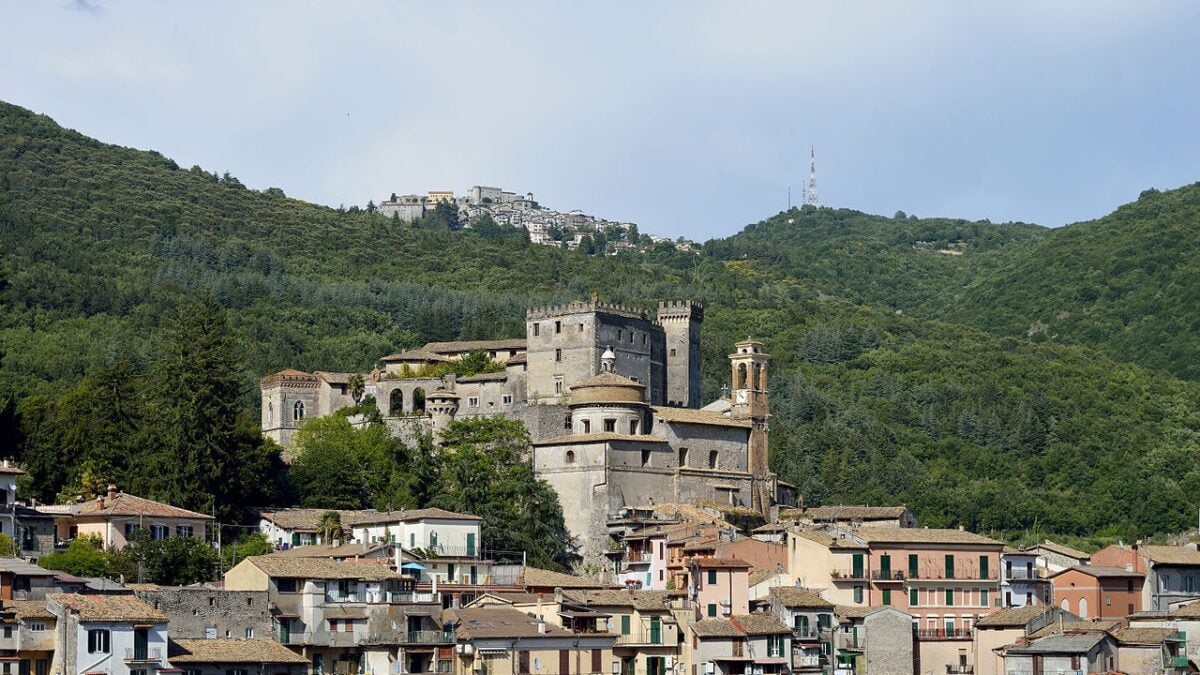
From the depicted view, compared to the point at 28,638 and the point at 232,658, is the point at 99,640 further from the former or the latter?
the point at 232,658

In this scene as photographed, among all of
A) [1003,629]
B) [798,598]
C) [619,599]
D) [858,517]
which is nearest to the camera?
[619,599]

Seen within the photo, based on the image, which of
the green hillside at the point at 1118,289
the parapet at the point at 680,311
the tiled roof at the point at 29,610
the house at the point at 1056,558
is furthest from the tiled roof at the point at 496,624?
the green hillside at the point at 1118,289

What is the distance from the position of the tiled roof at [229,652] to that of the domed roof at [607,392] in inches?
1087

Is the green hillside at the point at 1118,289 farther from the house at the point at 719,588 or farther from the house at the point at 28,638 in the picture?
the house at the point at 28,638

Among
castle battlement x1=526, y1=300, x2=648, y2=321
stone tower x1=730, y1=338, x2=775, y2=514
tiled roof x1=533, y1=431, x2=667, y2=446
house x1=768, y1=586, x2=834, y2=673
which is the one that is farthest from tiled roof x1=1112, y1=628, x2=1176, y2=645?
castle battlement x1=526, y1=300, x2=648, y2=321

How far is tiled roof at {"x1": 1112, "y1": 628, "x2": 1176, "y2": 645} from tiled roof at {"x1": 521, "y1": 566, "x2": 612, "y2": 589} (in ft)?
54.0

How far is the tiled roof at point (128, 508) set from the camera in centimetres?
6894

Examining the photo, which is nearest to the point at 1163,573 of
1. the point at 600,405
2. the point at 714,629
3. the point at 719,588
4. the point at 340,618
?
the point at 719,588

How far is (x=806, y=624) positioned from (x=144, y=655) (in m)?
23.6

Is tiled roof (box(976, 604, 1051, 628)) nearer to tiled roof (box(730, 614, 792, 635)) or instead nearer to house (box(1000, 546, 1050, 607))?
house (box(1000, 546, 1050, 607))

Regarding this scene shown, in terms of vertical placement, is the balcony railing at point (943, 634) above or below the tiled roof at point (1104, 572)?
below

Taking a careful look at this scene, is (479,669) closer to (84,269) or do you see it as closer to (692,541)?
(692,541)

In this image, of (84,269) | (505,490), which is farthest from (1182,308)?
(505,490)

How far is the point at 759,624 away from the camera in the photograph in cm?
6781
